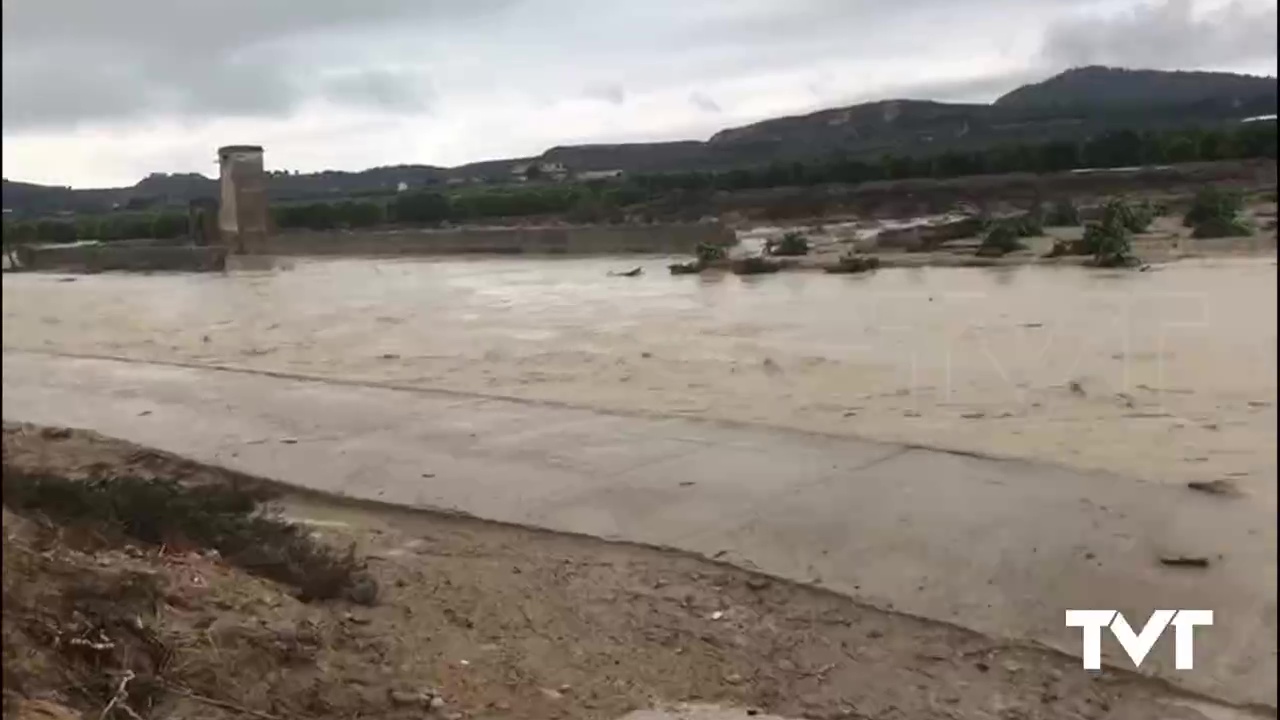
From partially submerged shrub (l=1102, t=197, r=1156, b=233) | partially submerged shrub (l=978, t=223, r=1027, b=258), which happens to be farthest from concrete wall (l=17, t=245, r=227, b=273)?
partially submerged shrub (l=1102, t=197, r=1156, b=233)

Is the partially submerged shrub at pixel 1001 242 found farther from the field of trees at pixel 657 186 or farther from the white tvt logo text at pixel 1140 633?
the white tvt logo text at pixel 1140 633

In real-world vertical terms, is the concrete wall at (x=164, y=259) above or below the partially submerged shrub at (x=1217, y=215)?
below

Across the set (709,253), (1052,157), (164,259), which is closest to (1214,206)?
(1052,157)

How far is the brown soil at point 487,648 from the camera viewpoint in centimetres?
297

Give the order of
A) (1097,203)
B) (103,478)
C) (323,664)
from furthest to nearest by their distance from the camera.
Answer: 1. (1097,203)
2. (103,478)
3. (323,664)

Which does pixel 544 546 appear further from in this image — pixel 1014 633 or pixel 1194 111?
pixel 1194 111

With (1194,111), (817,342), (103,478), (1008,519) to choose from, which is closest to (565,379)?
(817,342)

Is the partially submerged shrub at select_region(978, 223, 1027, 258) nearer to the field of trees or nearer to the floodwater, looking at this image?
the floodwater

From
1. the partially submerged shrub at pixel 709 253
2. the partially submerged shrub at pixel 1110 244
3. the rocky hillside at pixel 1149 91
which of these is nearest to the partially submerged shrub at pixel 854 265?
the partially submerged shrub at pixel 709 253

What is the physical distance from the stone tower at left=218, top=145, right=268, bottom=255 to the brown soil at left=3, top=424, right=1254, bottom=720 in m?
6.88

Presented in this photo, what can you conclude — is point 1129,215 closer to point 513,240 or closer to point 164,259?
point 513,240

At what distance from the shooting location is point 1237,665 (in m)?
3.34

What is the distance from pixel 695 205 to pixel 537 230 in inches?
111

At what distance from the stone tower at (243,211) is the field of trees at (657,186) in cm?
50
